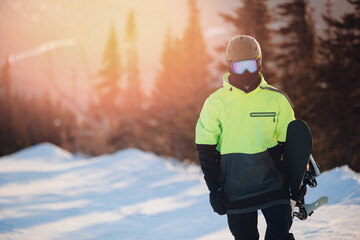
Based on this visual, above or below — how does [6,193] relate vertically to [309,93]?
below

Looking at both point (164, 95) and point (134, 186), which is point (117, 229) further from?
point (164, 95)

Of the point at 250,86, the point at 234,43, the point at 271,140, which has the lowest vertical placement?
the point at 271,140

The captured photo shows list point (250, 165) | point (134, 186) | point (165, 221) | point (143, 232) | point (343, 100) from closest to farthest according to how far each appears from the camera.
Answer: point (250, 165) < point (143, 232) < point (165, 221) < point (134, 186) < point (343, 100)

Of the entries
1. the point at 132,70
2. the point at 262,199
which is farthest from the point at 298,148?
the point at 132,70

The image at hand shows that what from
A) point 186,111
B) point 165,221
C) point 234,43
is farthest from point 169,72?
point 234,43

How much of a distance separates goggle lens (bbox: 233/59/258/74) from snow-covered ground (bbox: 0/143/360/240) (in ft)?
7.84

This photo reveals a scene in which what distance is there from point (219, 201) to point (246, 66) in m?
1.31

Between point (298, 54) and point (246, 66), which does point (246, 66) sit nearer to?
point (246, 66)

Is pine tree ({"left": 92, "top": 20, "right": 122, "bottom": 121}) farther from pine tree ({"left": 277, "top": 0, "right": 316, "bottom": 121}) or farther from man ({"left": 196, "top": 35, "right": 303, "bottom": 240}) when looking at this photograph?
man ({"left": 196, "top": 35, "right": 303, "bottom": 240})

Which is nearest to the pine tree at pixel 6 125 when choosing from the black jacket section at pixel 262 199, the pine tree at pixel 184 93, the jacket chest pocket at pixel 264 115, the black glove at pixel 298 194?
the pine tree at pixel 184 93

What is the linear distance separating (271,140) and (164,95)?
88.3 ft

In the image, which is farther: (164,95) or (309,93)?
(164,95)

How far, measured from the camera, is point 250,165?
2.59 m

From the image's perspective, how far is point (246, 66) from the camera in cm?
270
